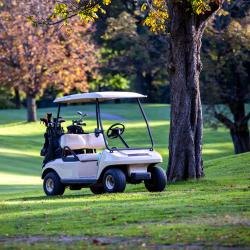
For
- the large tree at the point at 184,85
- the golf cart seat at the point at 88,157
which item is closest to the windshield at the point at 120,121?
the large tree at the point at 184,85

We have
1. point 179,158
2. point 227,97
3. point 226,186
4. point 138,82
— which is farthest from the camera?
point 138,82

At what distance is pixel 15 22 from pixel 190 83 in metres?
33.6

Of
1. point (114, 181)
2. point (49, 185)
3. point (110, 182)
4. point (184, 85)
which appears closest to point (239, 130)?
point (184, 85)

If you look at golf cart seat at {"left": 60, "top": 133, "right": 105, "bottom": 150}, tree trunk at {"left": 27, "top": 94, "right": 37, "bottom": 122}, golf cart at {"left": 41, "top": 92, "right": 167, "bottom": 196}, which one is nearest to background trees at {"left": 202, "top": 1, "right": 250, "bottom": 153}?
tree trunk at {"left": 27, "top": 94, "right": 37, "bottom": 122}

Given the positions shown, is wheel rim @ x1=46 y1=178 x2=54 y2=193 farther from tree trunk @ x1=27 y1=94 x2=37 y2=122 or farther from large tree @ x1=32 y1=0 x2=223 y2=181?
tree trunk @ x1=27 y1=94 x2=37 y2=122

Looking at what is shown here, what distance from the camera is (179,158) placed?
797 inches

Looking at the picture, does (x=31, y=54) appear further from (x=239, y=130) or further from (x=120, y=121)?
(x=239, y=130)

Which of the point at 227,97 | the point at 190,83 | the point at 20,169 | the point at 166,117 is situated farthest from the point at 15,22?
the point at 190,83

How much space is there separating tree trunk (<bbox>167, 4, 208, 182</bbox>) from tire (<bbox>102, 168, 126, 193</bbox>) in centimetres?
296

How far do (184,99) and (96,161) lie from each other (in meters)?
3.37

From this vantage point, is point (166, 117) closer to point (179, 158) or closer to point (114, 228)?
point (179, 158)

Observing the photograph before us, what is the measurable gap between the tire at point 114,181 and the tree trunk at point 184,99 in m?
2.96

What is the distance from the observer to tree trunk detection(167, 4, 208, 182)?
66.2ft

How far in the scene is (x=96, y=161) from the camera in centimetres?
1777
